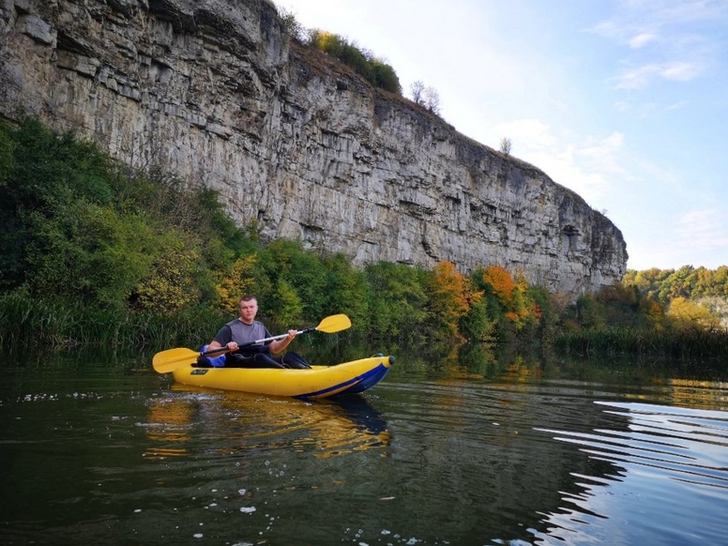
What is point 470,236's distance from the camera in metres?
48.9

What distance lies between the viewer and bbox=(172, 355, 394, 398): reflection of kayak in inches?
247

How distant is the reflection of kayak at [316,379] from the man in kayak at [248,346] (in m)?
0.34

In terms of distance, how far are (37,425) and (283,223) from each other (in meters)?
29.8

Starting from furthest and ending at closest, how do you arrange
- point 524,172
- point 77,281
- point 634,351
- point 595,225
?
point 595,225 < point 524,172 < point 634,351 < point 77,281

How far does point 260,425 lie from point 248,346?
112 inches

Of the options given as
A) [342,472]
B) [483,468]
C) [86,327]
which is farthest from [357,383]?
[86,327]

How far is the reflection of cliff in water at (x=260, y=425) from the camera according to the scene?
3807 mm

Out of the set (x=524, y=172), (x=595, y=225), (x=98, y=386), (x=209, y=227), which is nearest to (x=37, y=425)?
(x=98, y=386)

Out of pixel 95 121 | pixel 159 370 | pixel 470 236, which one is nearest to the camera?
pixel 159 370

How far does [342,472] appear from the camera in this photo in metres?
3.25

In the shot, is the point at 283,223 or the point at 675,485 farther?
the point at 283,223

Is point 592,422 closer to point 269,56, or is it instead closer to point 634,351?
point 634,351

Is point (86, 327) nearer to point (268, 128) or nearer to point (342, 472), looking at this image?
point (342, 472)

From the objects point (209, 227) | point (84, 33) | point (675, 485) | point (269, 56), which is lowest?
point (675, 485)
